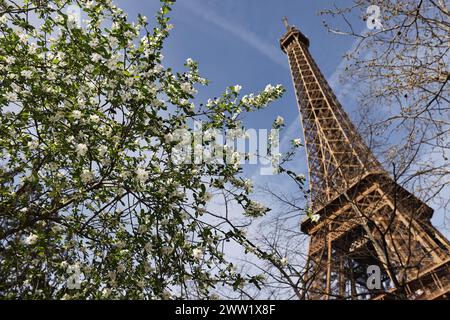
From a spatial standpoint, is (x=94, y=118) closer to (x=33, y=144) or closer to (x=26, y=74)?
(x=26, y=74)

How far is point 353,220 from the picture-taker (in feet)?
22.0

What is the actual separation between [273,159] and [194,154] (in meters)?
1.16

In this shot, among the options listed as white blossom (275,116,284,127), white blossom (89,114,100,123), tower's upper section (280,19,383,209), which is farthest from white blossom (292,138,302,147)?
tower's upper section (280,19,383,209)

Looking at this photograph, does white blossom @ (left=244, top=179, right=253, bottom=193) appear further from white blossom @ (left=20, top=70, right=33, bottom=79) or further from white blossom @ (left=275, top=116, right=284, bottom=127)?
white blossom @ (left=20, top=70, right=33, bottom=79)

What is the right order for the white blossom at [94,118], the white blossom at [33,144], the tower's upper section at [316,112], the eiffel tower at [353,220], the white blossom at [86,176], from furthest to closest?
the tower's upper section at [316,112], the eiffel tower at [353,220], the white blossom at [33,144], the white blossom at [94,118], the white blossom at [86,176]

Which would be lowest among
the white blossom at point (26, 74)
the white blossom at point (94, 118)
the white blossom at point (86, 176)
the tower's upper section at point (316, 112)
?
the white blossom at point (86, 176)

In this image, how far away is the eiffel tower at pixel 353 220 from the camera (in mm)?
5809

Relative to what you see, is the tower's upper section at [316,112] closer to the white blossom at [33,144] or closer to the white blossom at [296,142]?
the white blossom at [296,142]

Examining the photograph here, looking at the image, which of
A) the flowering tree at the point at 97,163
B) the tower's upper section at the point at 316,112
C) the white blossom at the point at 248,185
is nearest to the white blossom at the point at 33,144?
the flowering tree at the point at 97,163

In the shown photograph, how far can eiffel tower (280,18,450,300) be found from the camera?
5809 millimetres

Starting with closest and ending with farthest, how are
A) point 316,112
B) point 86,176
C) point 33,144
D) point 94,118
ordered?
1. point 86,176
2. point 94,118
3. point 33,144
4. point 316,112

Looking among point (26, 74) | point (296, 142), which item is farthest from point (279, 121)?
point (26, 74)

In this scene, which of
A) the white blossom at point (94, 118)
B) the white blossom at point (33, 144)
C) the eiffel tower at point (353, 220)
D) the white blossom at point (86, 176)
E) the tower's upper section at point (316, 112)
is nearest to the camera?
the white blossom at point (86, 176)

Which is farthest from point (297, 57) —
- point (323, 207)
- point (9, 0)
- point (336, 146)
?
point (9, 0)
